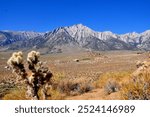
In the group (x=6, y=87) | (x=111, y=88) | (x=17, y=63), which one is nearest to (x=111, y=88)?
(x=111, y=88)

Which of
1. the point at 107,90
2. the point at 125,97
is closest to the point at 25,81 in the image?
the point at 125,97

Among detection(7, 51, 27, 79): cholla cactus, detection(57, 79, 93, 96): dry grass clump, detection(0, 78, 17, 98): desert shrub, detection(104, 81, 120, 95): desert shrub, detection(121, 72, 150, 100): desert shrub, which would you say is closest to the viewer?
detection(121, 72, 150, 100): desert shrub

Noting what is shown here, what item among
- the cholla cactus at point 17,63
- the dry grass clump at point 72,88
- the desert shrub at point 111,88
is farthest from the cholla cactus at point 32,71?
the dry grass clump at point 72,88

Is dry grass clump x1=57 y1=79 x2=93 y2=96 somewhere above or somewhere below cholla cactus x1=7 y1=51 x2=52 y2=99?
below

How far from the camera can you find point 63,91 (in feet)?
55.4

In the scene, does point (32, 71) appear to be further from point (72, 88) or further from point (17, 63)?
point (72, 88)

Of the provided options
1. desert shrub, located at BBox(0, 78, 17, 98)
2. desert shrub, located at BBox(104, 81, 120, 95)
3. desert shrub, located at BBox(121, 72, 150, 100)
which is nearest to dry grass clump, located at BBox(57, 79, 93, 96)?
desert shrub, located at BBox(104, 81, 120, 95)

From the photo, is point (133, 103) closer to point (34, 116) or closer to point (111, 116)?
point (111, 116)

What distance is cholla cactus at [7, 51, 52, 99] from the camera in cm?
959

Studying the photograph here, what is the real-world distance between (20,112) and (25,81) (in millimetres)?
5527

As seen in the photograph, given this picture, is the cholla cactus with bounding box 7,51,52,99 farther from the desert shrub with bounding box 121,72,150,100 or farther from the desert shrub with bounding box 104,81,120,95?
the desert shrub with bounding box 104,81,120,95

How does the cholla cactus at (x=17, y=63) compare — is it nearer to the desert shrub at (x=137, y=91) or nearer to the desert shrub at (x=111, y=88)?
the desert shrub at (x=137, y=91)

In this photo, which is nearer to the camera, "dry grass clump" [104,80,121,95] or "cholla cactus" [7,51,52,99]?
"cholla cactus" [7,51,52,99]

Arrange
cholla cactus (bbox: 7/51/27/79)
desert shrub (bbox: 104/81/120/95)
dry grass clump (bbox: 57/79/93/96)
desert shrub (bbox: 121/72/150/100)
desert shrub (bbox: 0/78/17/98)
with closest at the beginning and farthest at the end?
desert shrub (bbox: 121/72/150/100) → cholla cactus (bbox: 7/51/27/79) → desert shrub (bbox: 104/81/120/95) → dry grass clump (bbox: 57/79/93/96) → desert shrub (bbox: 0/78/17/98)
